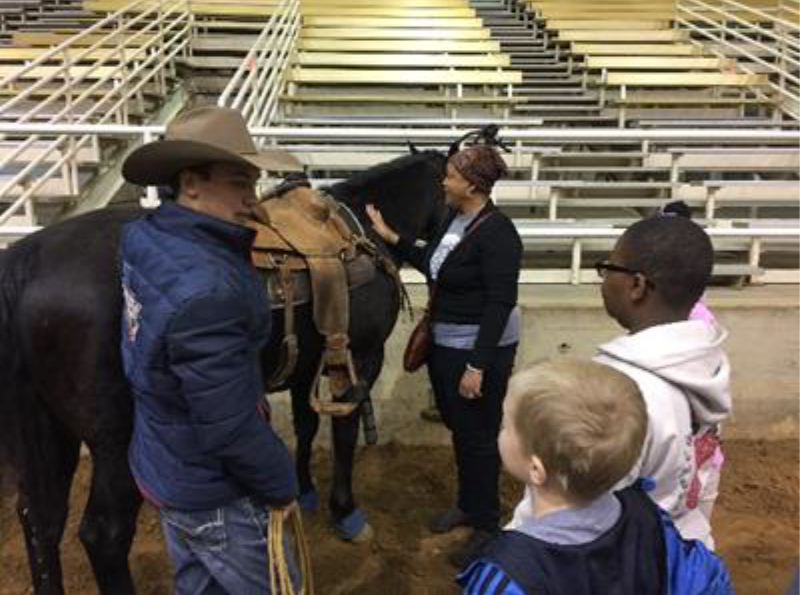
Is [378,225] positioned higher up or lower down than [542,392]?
lower down

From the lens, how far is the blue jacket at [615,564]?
4.05ft

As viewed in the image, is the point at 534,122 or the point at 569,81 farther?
the point at 569,81

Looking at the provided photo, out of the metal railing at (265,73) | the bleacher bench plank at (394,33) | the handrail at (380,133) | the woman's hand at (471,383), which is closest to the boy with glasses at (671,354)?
the woman's hand at (471,383)

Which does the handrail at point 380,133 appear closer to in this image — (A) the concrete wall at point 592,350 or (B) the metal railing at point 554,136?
(B) the metal railing at point 554,136

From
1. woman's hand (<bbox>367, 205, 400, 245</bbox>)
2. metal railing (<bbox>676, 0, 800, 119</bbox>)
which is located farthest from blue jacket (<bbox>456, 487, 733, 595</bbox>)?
metal railing (<bbox>676, 0, 800, 119</bbox>)

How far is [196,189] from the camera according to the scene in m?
1.76

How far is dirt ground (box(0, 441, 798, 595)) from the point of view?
336 centimetres

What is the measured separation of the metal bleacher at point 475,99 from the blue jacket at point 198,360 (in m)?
2.36

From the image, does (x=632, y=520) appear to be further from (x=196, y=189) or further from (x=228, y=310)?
(x=196, y=189)

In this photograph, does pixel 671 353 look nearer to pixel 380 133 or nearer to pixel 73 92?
pixel 380 133

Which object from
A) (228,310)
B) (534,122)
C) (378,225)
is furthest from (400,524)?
(534,122)

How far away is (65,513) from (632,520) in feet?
6.72

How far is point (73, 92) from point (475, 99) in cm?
432

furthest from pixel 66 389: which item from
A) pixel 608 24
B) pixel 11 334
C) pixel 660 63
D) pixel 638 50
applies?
pixel 608 24
